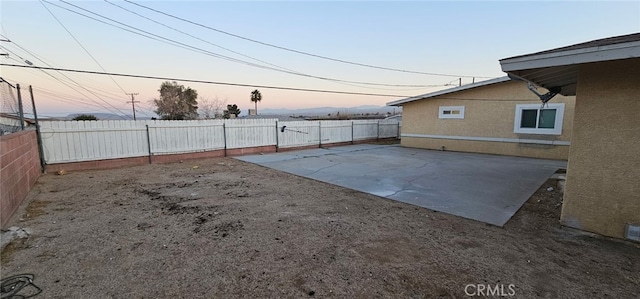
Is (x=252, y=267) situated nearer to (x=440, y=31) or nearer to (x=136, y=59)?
(x=136, y=59)

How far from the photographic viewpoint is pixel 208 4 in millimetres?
10344

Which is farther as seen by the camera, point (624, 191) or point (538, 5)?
point (538, 5)

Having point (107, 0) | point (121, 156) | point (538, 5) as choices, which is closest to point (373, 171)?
point (121, 156)

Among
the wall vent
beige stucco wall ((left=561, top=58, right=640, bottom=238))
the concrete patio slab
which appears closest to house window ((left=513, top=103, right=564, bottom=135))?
the concrete patio slab

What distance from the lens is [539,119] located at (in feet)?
33.8

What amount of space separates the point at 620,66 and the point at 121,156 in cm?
1168

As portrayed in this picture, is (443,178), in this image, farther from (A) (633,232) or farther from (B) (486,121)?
(B) (486,121)

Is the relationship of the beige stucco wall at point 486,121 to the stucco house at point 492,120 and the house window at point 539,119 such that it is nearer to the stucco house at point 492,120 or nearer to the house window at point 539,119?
the stucco house at point 492,120

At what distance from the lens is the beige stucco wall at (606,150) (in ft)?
10.6

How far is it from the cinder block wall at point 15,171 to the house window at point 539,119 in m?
14.6

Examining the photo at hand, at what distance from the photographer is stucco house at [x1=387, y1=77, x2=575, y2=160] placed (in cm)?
998

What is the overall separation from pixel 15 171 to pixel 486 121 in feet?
48.2

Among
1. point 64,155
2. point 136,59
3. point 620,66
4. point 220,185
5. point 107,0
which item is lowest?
point 220,185

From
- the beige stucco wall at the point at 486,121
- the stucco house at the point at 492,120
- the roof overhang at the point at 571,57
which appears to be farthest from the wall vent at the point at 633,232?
the beige stucco wall at the point at 486,121
